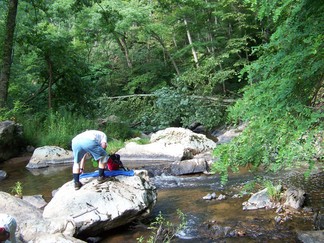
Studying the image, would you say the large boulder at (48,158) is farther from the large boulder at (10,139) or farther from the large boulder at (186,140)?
the large boulder at (186,140)

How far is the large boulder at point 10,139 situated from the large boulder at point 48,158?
119cm

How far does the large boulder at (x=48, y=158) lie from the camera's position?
11.9 meters

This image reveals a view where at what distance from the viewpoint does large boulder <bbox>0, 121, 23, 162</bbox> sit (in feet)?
41.2

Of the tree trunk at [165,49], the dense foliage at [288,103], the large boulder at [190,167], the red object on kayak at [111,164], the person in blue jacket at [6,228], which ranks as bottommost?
the large boulder at [190,167]

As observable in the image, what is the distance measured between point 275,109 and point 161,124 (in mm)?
12438

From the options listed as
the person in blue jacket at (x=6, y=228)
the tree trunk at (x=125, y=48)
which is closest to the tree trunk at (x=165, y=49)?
the tree trunk at (x=125, y=48)

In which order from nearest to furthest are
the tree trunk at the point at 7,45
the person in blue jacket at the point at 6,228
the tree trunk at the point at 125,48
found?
the person in blue jacket at the point at 6,228 < the tree trunk at the point at 7,45 < the tree trunk at the point at 125,48

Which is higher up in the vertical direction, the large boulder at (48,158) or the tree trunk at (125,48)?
the tree trunk at (125,48)

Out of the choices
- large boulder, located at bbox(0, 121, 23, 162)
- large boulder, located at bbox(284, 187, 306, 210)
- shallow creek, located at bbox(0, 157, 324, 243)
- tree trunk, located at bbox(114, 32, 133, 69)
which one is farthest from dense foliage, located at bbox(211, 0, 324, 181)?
tree trunk, located at bbox(114, 32, 133, 69)

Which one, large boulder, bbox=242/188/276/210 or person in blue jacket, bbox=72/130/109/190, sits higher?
person in blue jacket, bbox=72/130/109/190

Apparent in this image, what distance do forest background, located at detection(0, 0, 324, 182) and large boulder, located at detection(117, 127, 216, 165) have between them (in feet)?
3.97

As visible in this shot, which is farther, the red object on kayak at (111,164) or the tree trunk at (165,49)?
the tree trunk at (165,49)

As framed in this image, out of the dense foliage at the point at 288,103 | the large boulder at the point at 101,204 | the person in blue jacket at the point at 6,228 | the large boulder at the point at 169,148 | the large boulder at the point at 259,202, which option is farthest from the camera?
the large boulder at the point at 169,148

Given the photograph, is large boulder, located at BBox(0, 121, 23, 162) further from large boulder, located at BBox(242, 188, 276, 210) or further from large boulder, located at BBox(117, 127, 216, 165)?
large boulder, located at BBox(242, 188, 276, 210)
